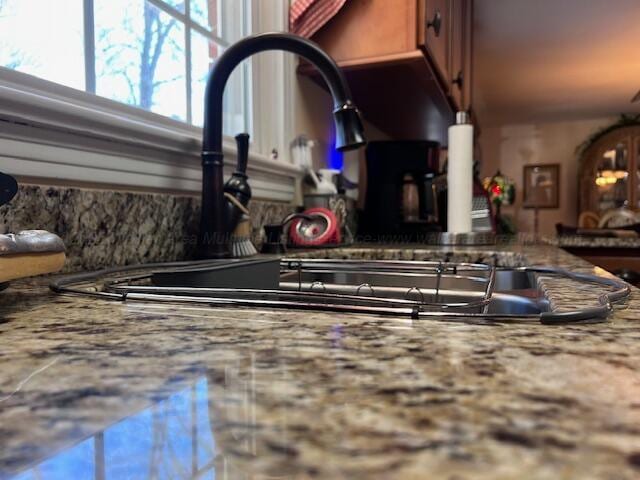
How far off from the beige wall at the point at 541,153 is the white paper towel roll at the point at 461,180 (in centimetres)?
466

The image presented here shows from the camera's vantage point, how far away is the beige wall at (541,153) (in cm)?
558

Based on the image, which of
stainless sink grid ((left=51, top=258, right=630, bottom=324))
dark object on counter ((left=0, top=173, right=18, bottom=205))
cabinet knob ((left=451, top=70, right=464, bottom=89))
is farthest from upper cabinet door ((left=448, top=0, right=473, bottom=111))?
dark object on counter ((left=0, top=173, right=18, bottom=205))

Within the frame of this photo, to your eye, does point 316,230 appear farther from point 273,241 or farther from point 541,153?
point 541,153

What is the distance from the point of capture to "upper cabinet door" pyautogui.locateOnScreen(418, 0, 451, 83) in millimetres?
1235

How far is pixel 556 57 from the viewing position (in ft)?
11.4

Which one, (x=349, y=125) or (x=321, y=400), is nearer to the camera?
(x=321, y=400)

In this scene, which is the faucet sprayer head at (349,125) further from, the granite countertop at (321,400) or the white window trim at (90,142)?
the granite countertop at (321,400)

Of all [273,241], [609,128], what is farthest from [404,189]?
[609,128]

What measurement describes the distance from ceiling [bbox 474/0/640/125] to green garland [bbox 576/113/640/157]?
0.10 metres

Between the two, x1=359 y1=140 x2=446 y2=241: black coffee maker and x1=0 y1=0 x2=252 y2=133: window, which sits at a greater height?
x1=0 y1=0 x2=252 y2=133: window

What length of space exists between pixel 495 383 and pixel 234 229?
0.69 meters

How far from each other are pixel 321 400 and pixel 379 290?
573 mm

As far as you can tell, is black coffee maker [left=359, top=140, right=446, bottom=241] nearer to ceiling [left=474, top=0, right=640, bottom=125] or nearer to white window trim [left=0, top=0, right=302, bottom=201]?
white window trim [left=0, top=0, right=302, bottom=201]

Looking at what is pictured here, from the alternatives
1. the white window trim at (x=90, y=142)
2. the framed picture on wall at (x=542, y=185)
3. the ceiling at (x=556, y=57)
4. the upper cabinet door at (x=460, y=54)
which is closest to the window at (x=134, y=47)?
the white window trim at (x=90, y=142)
